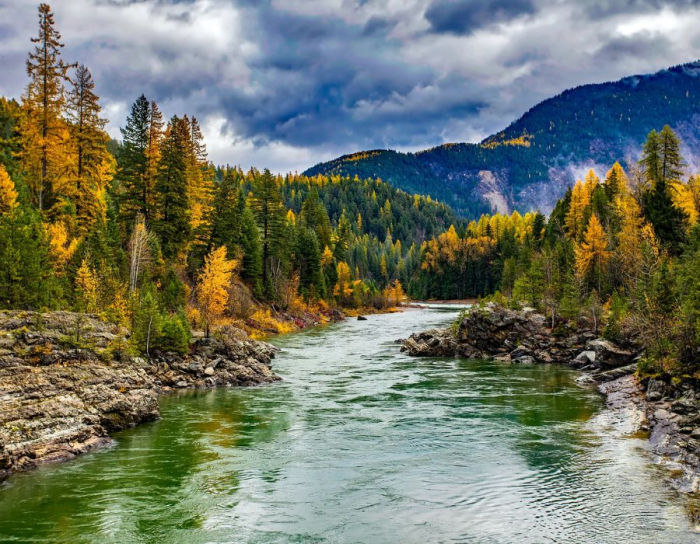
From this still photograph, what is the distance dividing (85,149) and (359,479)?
134 ft

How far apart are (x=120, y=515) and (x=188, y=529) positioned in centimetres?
241

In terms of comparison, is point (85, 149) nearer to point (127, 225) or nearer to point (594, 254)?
point (127, 225)

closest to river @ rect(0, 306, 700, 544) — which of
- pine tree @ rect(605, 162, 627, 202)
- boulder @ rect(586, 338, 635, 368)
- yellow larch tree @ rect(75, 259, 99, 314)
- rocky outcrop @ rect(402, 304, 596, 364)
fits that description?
boulder @ rect(586, 338, 635, 368)

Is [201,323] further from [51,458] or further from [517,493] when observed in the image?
[517,493]

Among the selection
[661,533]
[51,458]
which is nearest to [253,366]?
[51,458]

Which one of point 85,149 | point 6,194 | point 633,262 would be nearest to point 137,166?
point 85,149

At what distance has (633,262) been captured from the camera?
50906 mm

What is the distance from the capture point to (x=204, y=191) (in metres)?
68.3

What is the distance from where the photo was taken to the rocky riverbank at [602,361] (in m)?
19.3

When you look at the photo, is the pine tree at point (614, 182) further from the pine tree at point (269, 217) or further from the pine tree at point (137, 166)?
the pine tree at point (137, 166)

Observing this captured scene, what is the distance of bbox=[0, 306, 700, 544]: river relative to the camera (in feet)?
45.4

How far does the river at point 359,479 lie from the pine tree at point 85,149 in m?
23.9

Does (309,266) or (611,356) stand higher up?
(309,266)

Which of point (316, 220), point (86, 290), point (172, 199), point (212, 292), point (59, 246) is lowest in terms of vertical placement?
point (212, 292)
